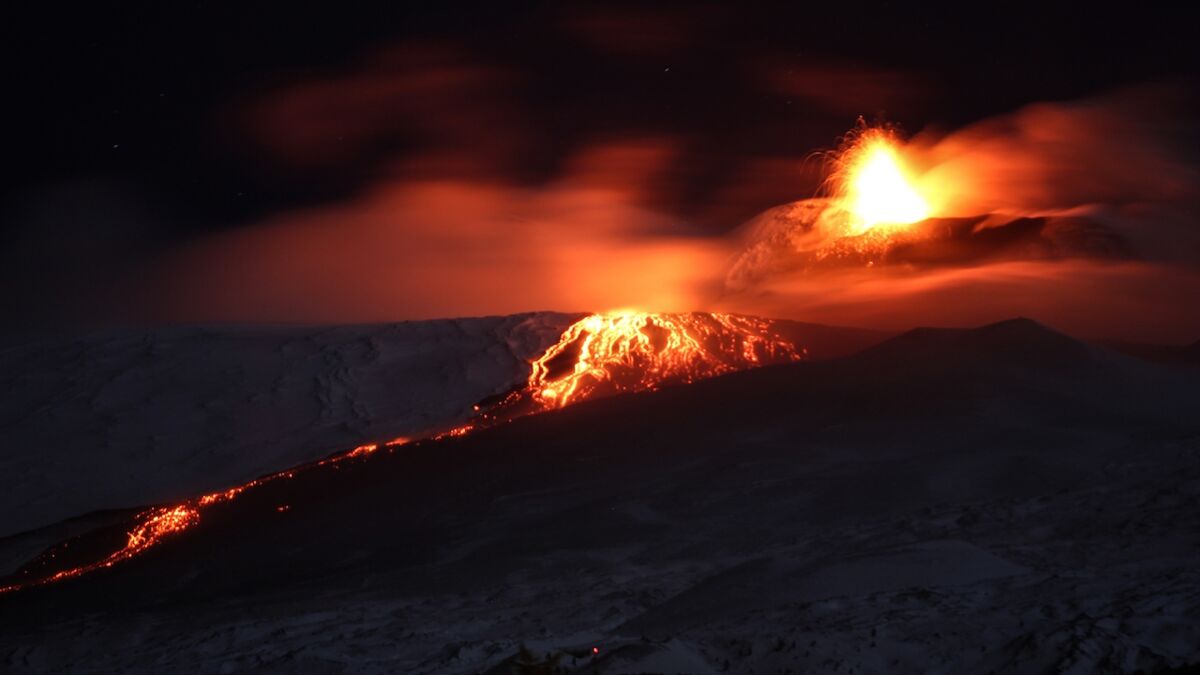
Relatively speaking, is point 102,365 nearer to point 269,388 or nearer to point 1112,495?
point 269,388

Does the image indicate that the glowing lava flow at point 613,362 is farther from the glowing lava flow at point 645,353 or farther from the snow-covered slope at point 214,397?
the snow-covered slope at point 214,397

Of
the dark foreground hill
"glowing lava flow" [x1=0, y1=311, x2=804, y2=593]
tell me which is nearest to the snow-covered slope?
"glowing lava flow" [x1=0, y1=311, x2=804, y2=593]

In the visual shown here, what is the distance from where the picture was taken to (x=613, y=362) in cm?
2378

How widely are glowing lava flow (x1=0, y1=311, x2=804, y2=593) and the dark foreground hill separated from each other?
2.05 feet

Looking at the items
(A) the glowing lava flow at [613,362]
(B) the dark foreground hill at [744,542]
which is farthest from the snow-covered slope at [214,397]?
(B) the dark foreground hill at [744,542]

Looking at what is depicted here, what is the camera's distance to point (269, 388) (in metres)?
23.3

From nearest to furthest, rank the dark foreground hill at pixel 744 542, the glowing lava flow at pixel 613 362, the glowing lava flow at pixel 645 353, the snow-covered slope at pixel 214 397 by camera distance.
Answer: the dark foreground hill at pixel 744 542 < the glowing lava flow at pixel 613 362 < the snow-covered slope at pixel 214 397 < the glowing lava flow at pixel 645 353

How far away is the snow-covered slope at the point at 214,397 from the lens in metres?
19.5

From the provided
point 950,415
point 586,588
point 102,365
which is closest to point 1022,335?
point 950,415

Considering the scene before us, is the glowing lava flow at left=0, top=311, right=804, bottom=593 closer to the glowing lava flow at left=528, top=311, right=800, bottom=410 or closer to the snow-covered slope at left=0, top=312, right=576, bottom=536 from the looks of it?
the glowing lava flow at left=528, top=311, right=800, bottom=410

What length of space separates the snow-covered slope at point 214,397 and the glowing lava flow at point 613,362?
0.44 meters

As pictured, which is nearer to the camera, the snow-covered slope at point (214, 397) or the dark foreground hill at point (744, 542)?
the dark foreground hill at point (744, 542)

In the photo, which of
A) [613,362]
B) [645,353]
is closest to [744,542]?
[613,362]

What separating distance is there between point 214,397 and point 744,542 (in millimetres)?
13838
